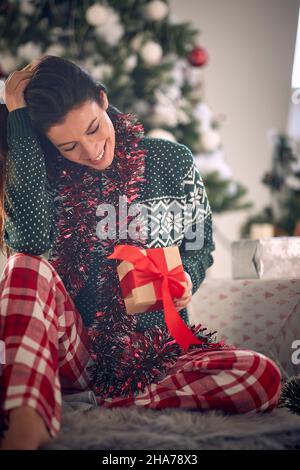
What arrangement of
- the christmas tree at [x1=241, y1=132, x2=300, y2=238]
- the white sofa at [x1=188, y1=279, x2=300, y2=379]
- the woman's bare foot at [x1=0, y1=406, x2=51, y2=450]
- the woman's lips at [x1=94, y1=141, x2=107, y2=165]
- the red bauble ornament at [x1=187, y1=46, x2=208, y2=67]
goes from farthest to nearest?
the christmas tree at [x1=241, y1=132, x2=300, y2=238] < the red bauble ornament at [x1=187, y1=46, x2=208, y2=67] < the white sofa at [x1=188, y1=279, x2=300, y2=379] < the woman's lips at [x1=94, y1=141, x2=107, y2=165] < the woman's bare foot at [x1=0, y1=406, x2=51, y2=450]

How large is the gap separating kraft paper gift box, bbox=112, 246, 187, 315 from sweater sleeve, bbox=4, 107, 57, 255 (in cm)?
15

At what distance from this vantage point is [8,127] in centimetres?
90

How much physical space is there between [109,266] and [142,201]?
0.14m

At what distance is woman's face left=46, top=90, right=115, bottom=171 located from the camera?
2.95ft

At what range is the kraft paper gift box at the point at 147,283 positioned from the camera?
0.87 meters

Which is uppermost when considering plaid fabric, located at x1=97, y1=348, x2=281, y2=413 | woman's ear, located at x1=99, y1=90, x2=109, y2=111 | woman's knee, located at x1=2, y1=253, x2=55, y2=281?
woman's ear, located at x1=99, y1=90, x2=109, y2=111

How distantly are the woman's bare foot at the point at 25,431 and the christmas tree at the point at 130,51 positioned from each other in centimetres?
115

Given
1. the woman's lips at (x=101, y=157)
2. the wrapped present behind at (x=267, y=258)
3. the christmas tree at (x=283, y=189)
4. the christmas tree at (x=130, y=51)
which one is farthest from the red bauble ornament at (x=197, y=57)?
the woman's lips at (x=101, y=157)

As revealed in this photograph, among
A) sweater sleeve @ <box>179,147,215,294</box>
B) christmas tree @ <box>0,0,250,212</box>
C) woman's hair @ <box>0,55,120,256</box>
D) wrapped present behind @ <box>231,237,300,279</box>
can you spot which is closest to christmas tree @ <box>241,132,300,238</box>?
christmas tree @ <box>0,0,250,212</box>

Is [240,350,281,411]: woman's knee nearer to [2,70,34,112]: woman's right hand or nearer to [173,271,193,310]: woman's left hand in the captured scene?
[173,271,193,310]: woman's left hand

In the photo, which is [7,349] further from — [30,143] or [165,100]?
[165,100]

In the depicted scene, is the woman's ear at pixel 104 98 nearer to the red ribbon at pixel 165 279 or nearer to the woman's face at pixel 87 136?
the woman's face at pixel 87 136

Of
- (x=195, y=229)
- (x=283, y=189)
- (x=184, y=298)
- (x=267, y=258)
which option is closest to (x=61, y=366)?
(x=184, y=298)

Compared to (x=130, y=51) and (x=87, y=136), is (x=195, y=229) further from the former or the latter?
(x=130, y=51)
